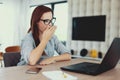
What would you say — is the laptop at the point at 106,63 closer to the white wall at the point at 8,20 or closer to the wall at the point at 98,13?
the wall at the point at 98,13

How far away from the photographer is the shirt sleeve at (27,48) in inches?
60.4

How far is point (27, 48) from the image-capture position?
1596mm

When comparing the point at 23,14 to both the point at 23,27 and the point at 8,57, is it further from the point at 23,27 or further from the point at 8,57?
the point at 8,57

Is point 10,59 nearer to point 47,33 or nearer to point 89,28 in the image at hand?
point 47,33

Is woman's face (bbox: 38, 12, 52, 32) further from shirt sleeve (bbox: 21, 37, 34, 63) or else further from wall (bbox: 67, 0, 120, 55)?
wall (bbox: 67, 0, 120, 55)

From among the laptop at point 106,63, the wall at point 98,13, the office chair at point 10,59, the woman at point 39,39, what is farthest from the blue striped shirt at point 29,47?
the wall at point 98,13

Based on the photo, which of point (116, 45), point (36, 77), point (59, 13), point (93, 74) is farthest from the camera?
point (59, 13)

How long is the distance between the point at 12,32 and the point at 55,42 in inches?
174

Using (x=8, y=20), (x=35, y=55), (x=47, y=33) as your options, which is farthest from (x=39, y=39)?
(x=8, y=20)

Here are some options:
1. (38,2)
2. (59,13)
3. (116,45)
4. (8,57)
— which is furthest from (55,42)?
(38,2)

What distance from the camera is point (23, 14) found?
6.42 metres

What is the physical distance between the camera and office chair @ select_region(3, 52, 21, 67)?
1665 mm

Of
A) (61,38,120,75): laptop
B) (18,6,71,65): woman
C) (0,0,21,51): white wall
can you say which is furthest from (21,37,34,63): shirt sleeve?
(0,0,21,51): white wall

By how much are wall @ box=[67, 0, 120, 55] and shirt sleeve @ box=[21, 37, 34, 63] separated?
2697 millimetres
